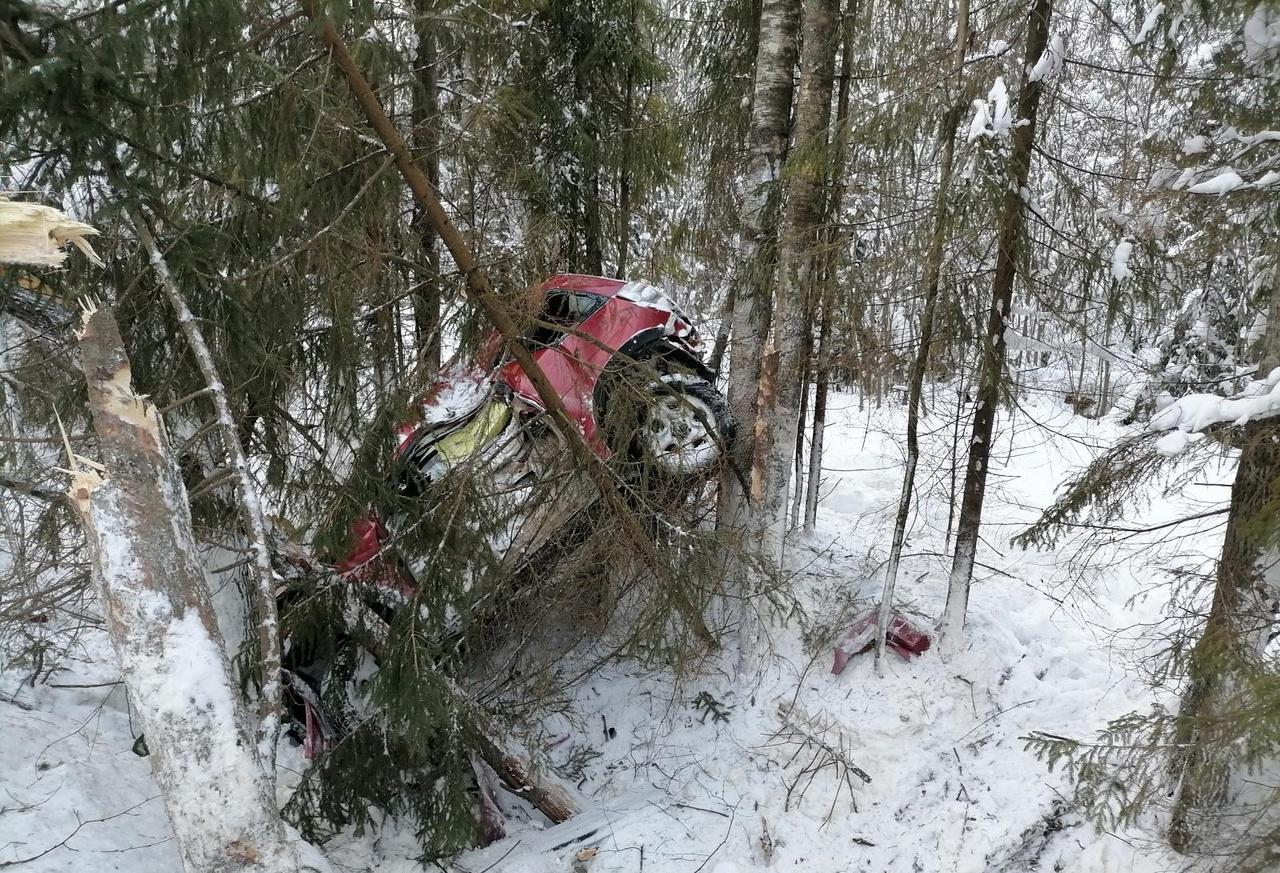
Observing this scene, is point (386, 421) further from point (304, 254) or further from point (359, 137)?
point (359, 137)

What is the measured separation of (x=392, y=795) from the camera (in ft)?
18.5

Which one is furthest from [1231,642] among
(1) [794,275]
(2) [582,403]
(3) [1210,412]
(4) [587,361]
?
(4) [587,361]

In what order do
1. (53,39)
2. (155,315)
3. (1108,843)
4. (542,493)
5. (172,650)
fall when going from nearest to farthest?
(172,650)
(53,39)
(155,315)
(1108,843)
(542,493)

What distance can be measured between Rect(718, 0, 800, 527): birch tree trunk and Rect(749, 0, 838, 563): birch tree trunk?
189 mm

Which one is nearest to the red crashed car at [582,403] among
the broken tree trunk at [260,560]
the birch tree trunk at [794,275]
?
the birch tree trunk at [794,275]

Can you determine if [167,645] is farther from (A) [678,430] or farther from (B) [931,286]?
(B) [931,286]

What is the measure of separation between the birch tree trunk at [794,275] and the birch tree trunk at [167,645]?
149 inches

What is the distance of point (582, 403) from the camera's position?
568 centimetres

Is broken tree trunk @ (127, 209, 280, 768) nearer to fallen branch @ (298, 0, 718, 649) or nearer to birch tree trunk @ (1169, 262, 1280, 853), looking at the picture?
fallen branch @ (298, 0, 718, 649)

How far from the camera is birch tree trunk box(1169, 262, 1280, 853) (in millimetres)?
3424

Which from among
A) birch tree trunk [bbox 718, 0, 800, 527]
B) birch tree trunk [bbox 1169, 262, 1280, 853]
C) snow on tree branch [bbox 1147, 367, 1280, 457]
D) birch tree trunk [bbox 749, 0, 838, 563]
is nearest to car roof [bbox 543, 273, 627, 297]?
birch tree trunk [bbox 718, 0, 800, 527]

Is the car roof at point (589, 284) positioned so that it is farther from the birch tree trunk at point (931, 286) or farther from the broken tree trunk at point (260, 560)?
the broken tree trunk at point (260, 560)

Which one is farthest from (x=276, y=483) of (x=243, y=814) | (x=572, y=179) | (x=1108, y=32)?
(x=1108, y=32)

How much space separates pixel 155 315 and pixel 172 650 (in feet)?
7.59
